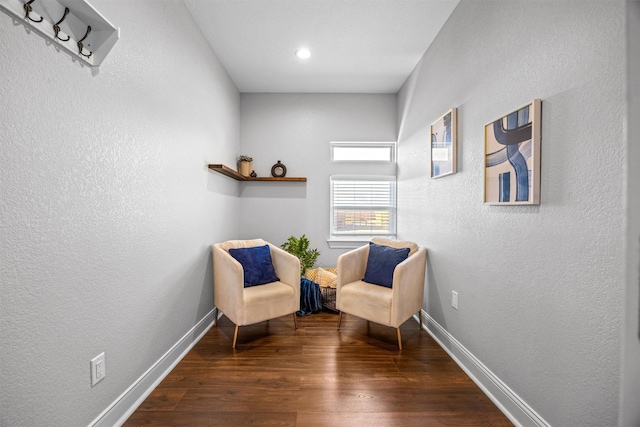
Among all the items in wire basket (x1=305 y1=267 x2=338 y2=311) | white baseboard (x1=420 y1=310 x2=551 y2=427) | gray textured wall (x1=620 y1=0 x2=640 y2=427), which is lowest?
white baseboard (x1=420 y1=310 x2=551 y2=427)

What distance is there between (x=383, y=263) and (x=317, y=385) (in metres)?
1.25

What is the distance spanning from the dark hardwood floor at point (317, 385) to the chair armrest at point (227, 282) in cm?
30

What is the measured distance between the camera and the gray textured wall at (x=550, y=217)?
1080 millimetres

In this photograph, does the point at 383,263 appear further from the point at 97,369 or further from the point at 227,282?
the point at 97,369

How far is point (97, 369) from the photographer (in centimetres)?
134

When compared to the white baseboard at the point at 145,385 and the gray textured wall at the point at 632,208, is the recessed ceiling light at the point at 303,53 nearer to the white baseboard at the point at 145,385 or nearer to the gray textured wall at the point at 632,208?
the gray textured wall at the point at 632,208

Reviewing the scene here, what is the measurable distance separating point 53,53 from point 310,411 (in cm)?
213

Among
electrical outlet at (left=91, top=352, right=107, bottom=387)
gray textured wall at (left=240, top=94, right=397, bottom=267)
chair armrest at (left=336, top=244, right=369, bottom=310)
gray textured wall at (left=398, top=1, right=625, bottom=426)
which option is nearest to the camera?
gray textured wall at (left=398, top=1, right=625, bottom=426)

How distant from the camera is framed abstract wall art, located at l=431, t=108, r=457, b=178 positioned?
2.22m

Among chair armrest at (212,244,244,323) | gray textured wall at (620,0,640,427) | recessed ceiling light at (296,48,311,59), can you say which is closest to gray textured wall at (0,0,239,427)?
chair armrest at (212,244,244,323)

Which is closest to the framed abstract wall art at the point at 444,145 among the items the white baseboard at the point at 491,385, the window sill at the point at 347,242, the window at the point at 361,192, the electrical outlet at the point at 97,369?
the window at the point at 361,192

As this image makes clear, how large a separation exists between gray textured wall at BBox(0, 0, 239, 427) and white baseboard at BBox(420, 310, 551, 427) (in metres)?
2.16

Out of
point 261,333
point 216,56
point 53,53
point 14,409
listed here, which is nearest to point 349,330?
point 261,333

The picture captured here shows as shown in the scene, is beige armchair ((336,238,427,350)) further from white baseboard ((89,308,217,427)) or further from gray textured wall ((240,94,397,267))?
white baseboard ((89,308,217,427))
